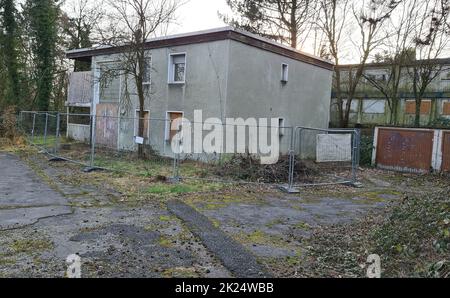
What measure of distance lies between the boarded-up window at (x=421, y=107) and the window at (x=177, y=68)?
23841 millimetres

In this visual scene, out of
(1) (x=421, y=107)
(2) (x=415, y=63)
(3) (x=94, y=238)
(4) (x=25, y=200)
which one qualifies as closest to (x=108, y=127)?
(4) (x=25, y=200)

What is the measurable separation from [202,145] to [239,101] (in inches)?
95.5

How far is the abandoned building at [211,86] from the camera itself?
50.4 ft

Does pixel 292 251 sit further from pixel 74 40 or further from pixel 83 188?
pixel 74 40

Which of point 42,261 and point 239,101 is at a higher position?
point 239,101

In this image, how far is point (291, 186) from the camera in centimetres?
1109

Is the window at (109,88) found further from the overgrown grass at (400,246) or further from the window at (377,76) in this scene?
the window at (377,76)

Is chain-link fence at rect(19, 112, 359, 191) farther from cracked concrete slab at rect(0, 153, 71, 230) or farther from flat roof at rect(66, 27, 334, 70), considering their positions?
flat roof at rect(66, 27, 334, 70)

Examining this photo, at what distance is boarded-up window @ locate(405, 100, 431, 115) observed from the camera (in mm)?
32125

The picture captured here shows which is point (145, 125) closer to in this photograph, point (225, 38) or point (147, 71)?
point (147, 71)

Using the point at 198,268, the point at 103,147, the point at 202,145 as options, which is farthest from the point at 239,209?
the point at 103,147

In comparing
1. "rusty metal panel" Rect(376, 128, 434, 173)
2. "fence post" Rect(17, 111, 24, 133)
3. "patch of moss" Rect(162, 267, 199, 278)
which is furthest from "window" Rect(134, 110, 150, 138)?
"patch of moss" Rect(162, 267, 199, 278)

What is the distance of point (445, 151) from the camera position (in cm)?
1541

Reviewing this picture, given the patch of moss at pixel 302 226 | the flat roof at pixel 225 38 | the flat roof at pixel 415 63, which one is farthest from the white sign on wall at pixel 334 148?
the flat roof at pixel 415 63
